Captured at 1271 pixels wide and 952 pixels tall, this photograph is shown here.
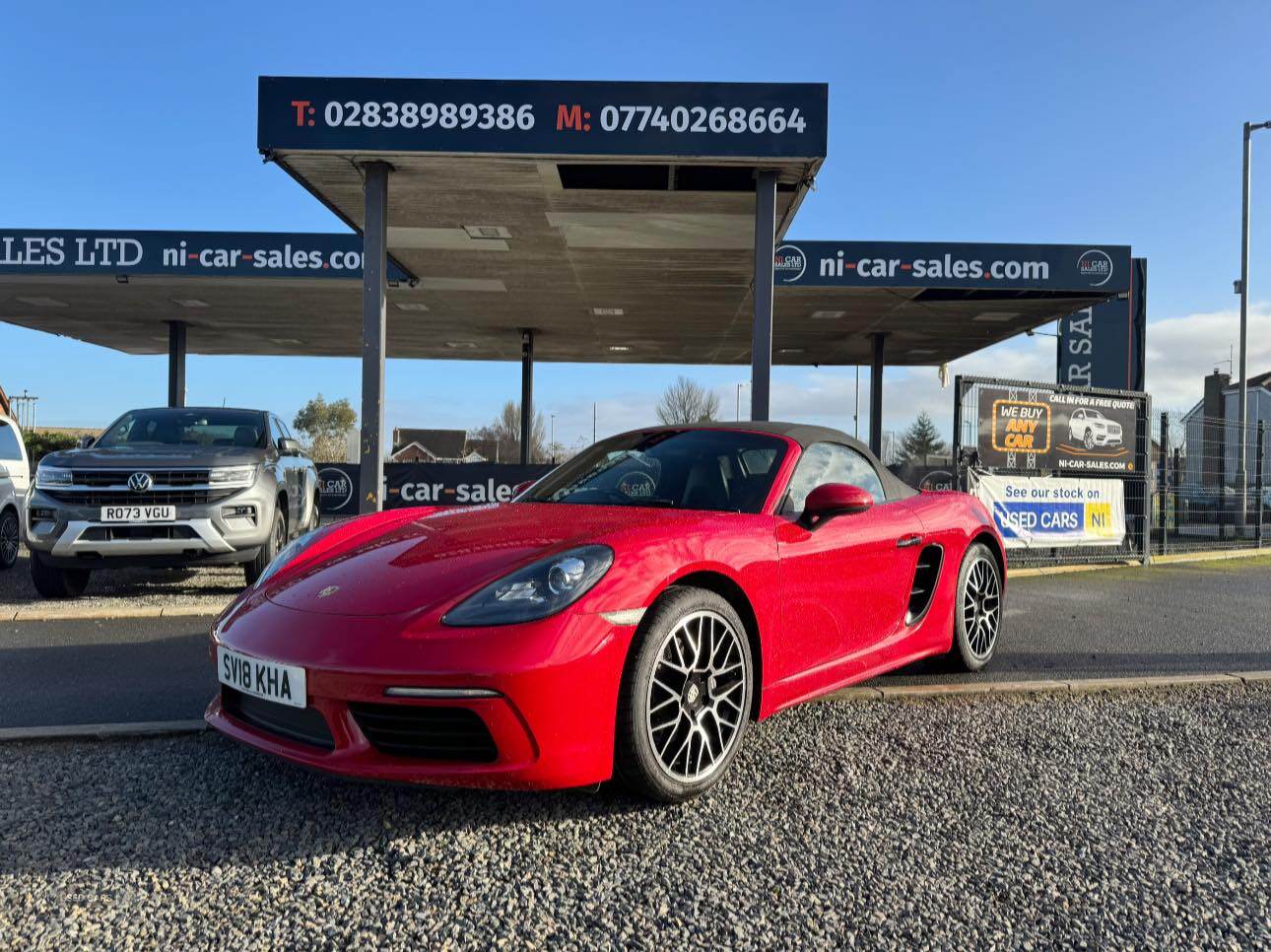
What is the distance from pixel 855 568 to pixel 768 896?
170cm

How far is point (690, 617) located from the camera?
2854 mm

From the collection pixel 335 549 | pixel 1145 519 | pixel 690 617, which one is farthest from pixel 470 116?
pixel 1145 519

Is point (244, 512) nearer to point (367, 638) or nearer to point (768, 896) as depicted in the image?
point (367, 638)

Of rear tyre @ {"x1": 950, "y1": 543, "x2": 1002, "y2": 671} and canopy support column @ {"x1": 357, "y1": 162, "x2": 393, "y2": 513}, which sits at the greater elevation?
canopy support column @ {"x1": 357, "y1": 162, "x2": 393, "y2": 513}

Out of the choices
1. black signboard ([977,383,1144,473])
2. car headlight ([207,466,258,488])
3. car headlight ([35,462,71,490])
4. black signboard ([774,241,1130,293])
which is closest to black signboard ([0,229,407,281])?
black signboard ([774,241,1130,293])

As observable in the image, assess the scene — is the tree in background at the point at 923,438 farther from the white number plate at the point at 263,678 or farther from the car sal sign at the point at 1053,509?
the white number plate at the point at 263,678

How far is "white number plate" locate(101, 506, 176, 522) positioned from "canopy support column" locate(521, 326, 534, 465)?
47.3ft

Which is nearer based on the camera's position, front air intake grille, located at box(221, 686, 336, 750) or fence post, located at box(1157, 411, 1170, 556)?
front air intake grille, located at box(221, 686, 336, 750)

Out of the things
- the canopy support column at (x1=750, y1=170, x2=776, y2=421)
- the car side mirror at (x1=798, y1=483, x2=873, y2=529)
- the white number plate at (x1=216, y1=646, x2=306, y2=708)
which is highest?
the canopy support column at (x1=750, y1=170, x2=776, y2=421)

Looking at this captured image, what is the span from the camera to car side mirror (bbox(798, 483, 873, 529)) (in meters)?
3.39

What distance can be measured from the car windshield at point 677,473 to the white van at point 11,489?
694cm

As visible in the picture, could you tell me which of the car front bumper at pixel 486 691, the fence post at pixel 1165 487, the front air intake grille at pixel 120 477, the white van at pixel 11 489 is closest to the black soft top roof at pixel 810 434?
the car front bumper at pixel 486 691

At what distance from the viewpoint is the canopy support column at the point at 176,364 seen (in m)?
20.0

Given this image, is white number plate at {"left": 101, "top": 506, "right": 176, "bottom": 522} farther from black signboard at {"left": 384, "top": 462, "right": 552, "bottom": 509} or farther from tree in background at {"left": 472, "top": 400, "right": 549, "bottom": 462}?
tree in background at {"left": 472, "top": 400, "right": 549, "bottom": 462}
